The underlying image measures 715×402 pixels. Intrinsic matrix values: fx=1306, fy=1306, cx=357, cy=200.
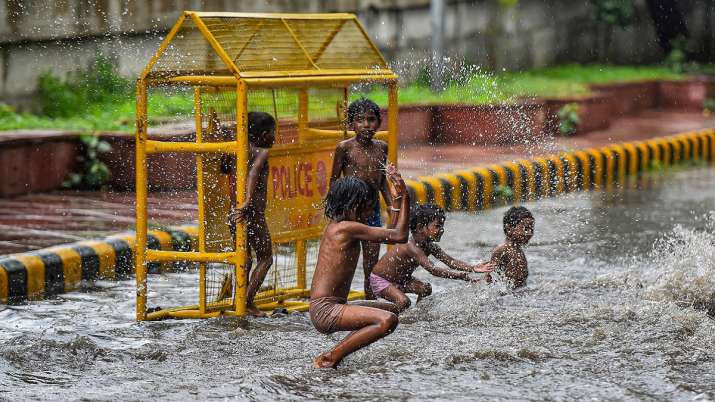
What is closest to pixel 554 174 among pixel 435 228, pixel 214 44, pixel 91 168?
pixel 91 168

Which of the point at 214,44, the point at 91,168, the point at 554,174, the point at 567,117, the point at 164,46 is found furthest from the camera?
the point at 567,117

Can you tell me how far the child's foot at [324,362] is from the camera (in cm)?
589

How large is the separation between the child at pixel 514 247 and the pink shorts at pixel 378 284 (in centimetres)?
70

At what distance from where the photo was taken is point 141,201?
696 cm

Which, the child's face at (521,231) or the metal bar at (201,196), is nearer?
the metal bar at (201,196)

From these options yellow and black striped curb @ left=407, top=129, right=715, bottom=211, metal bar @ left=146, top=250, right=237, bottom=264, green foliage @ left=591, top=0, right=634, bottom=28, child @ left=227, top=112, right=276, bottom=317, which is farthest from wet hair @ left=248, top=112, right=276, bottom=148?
green foliage @ left=591, top=0, right=634, bottom=28

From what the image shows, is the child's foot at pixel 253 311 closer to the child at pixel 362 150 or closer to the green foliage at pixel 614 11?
the child at pixel 362 150

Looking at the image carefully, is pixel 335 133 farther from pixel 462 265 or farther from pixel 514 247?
pixel 514 247

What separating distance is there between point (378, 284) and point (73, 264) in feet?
7.22

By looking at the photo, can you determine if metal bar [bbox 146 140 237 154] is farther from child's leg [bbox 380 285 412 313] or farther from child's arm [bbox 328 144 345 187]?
child's leg [bbox 380 285 412 313]

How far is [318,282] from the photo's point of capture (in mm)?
6055

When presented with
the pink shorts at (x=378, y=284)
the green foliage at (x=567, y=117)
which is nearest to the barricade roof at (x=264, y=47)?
the pink shorts at (x=378, y=284)

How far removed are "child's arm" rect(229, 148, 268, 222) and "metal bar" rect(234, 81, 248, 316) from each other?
0.09ft

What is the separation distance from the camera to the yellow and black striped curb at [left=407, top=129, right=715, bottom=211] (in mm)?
12047
